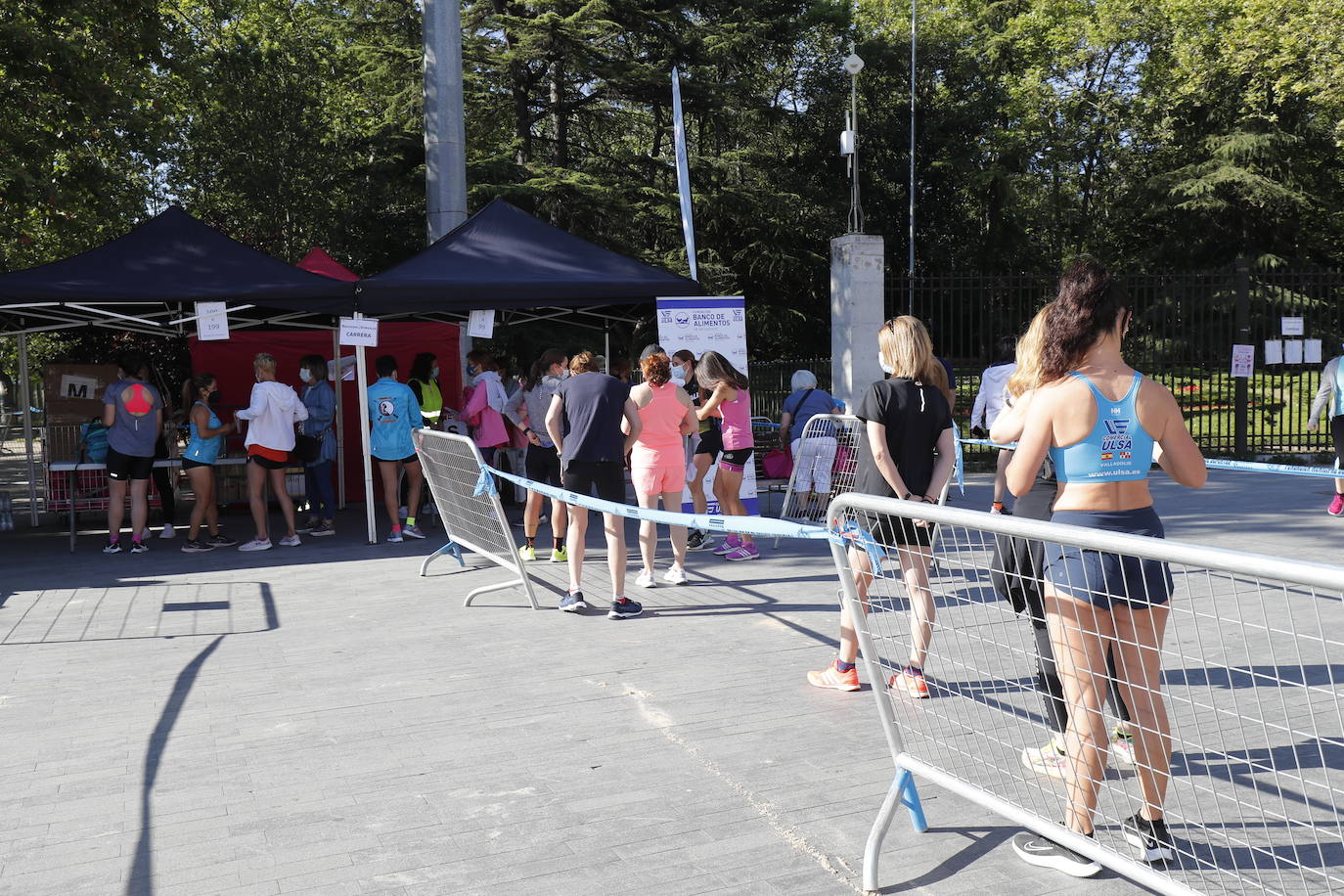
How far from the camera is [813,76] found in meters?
28.4

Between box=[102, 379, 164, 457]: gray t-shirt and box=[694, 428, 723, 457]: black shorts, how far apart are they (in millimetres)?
4885

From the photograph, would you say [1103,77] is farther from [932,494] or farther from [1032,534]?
[1032,534]

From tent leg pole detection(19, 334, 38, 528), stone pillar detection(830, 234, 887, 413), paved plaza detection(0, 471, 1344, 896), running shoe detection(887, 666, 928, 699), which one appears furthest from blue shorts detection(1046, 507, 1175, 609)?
tent leg pole detection(19, 334, 38, 528)

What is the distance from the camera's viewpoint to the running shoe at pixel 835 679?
5.33m

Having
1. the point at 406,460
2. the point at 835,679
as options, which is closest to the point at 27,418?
the point at 406,460

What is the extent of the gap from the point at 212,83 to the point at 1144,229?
79.6ft

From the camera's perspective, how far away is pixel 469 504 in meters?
7.78

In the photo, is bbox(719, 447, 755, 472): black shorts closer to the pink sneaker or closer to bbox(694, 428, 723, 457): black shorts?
bbox(694, 428, 723, 457): black shorts

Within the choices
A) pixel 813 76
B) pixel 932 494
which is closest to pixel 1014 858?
pixel 932 494

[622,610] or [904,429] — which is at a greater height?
[904,429]

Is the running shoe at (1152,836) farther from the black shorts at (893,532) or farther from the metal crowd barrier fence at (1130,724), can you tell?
the black shorts at (893,532)

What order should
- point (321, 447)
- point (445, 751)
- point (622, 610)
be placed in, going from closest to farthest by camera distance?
point (445, 751) < point (622, 610) < point (321, 447)

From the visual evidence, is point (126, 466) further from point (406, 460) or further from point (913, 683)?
point (913, 683)

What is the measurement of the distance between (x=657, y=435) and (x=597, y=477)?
518 millimetres
